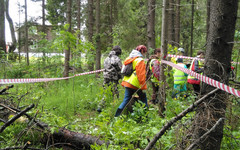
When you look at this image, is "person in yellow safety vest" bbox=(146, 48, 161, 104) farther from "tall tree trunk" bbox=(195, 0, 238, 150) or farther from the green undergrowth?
"tall tree trunk" bbox=(195, 0, 238, 150)

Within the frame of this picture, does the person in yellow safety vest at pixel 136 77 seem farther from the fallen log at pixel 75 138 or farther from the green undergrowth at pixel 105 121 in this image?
the fallen log at pixel 75 138

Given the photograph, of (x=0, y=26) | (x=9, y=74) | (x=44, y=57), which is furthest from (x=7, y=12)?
(x=44, y=57)

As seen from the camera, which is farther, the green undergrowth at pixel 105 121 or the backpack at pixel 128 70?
the backpack at pixel 128 70

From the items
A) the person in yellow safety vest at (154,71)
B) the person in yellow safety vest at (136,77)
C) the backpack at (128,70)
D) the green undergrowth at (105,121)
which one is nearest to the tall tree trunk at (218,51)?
the green undergrowth at (105,121)

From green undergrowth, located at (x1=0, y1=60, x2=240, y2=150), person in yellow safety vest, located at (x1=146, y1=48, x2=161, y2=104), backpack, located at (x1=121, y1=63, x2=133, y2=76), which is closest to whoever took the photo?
green undergrowth, located at (x1=0, y1=60, x2=240, y2=150)

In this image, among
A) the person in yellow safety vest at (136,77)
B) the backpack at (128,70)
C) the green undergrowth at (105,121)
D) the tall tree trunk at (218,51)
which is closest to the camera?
the tall tree trunk at (218,51)

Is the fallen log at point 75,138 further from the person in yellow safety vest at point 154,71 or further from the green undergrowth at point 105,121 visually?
the person in yellow safety vest at point 154,71

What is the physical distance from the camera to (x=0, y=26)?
15289 mm

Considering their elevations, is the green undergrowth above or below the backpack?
below

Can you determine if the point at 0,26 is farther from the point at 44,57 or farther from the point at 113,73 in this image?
the point at 113,73

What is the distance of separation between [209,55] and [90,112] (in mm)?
4419

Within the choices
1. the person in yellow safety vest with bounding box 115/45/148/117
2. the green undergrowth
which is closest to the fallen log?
the green undergrowth

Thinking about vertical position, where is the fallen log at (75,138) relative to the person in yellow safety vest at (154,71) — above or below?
below

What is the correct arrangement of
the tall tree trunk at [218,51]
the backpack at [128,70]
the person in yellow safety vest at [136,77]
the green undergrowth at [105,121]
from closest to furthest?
the tall tree trunk at [218,51] → the green undergrowth at [105,121] → the person in yellow safety vest at [136,77] → the backpack at [128,70]
